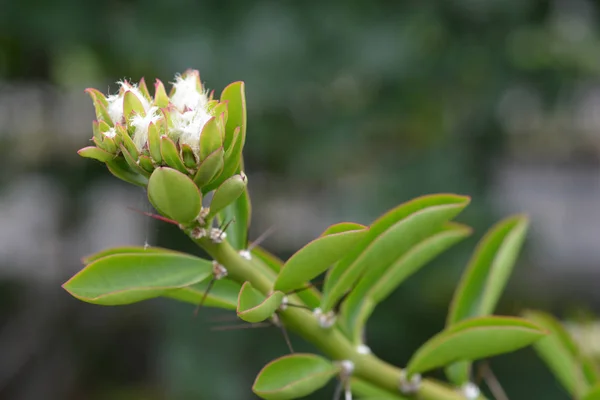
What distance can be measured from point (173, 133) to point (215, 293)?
119mm

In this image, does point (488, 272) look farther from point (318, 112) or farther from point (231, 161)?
point (318, 112)

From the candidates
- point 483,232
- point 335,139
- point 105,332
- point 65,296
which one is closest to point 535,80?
point 483,232

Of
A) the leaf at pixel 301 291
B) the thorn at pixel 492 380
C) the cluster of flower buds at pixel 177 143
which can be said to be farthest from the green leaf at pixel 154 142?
the thorn at pixel 492 380

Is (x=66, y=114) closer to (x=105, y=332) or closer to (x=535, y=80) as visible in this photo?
(x=105, y=332)

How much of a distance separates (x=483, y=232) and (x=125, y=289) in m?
1.48

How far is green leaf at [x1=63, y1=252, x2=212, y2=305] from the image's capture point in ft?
1.02

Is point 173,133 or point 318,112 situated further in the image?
point 318,112

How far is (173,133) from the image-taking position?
0.99 ft

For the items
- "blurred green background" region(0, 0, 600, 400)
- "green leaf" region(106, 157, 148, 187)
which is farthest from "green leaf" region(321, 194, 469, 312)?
"blurred green background" region(0, 0, 600, 400)

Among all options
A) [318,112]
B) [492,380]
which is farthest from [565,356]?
[318,112]

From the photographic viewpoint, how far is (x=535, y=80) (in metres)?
2.02

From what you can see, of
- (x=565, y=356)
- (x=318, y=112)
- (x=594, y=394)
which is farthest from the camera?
(x=318, y=112)

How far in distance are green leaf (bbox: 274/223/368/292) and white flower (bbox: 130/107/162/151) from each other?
0.10 meters

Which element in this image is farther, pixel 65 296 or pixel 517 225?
pixel 65 296
